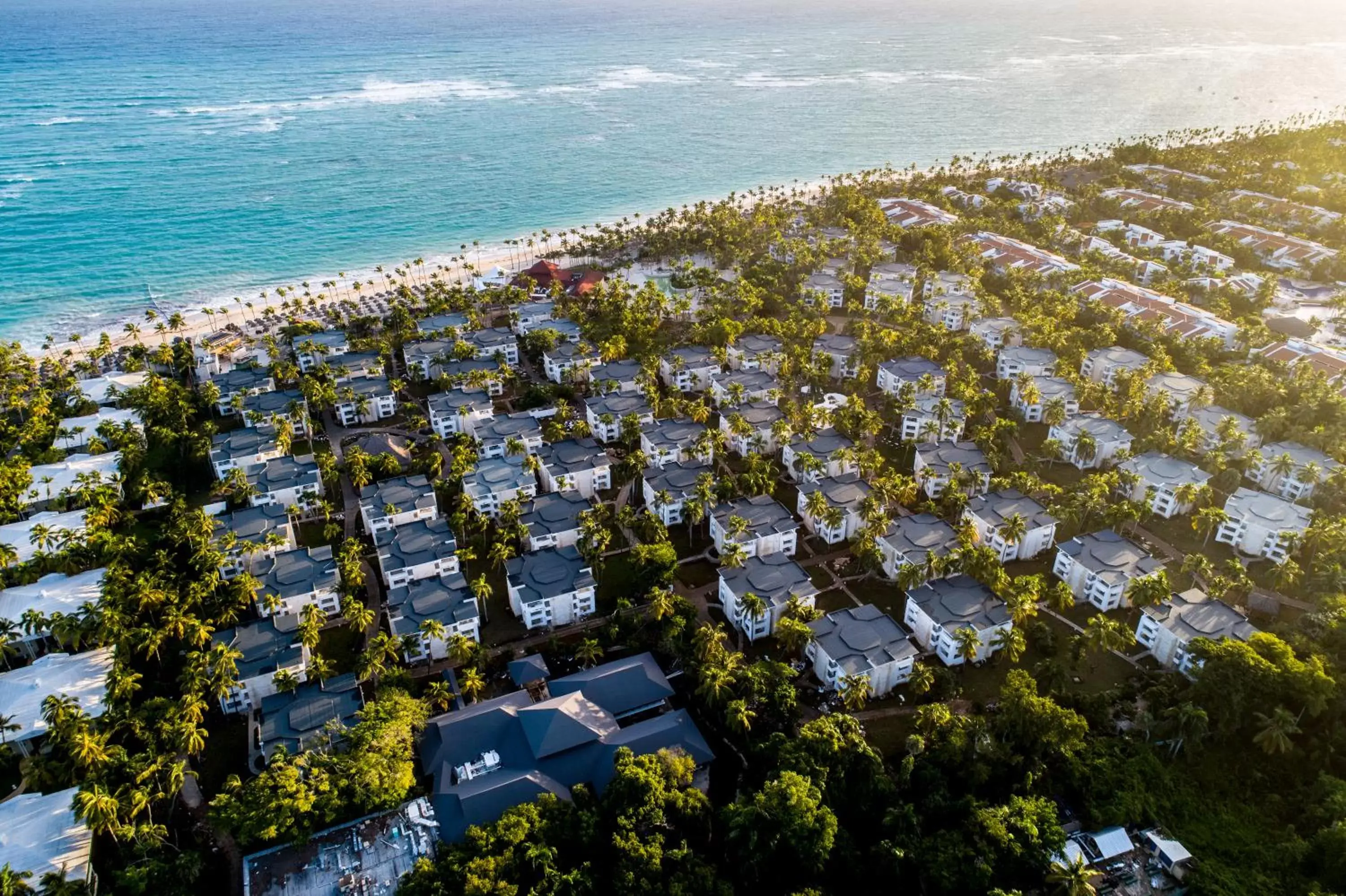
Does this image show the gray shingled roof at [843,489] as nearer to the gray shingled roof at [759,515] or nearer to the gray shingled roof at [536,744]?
the gray shingled roof at [759,515]

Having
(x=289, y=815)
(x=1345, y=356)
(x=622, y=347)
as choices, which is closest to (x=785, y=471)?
(x=622, y=347)

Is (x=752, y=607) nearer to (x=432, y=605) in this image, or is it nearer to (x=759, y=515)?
(x=759, y=515)

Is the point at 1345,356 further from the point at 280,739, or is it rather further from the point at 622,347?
the point at 280,739

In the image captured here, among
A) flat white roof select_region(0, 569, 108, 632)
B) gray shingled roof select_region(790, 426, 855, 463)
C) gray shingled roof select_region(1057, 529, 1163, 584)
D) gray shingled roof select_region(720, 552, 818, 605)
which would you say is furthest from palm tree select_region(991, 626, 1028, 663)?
flat white roof select_region(0, 569, 108, 632)

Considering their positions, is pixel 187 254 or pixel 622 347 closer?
pixel 622 347

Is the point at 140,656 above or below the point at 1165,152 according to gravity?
below

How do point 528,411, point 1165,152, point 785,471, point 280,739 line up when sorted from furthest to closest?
point 1165,152
point 528,411
point 785,471
point 280,739

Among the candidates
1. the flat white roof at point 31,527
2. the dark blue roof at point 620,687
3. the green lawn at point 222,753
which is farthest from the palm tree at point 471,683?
the flat white roof at point 31,527
